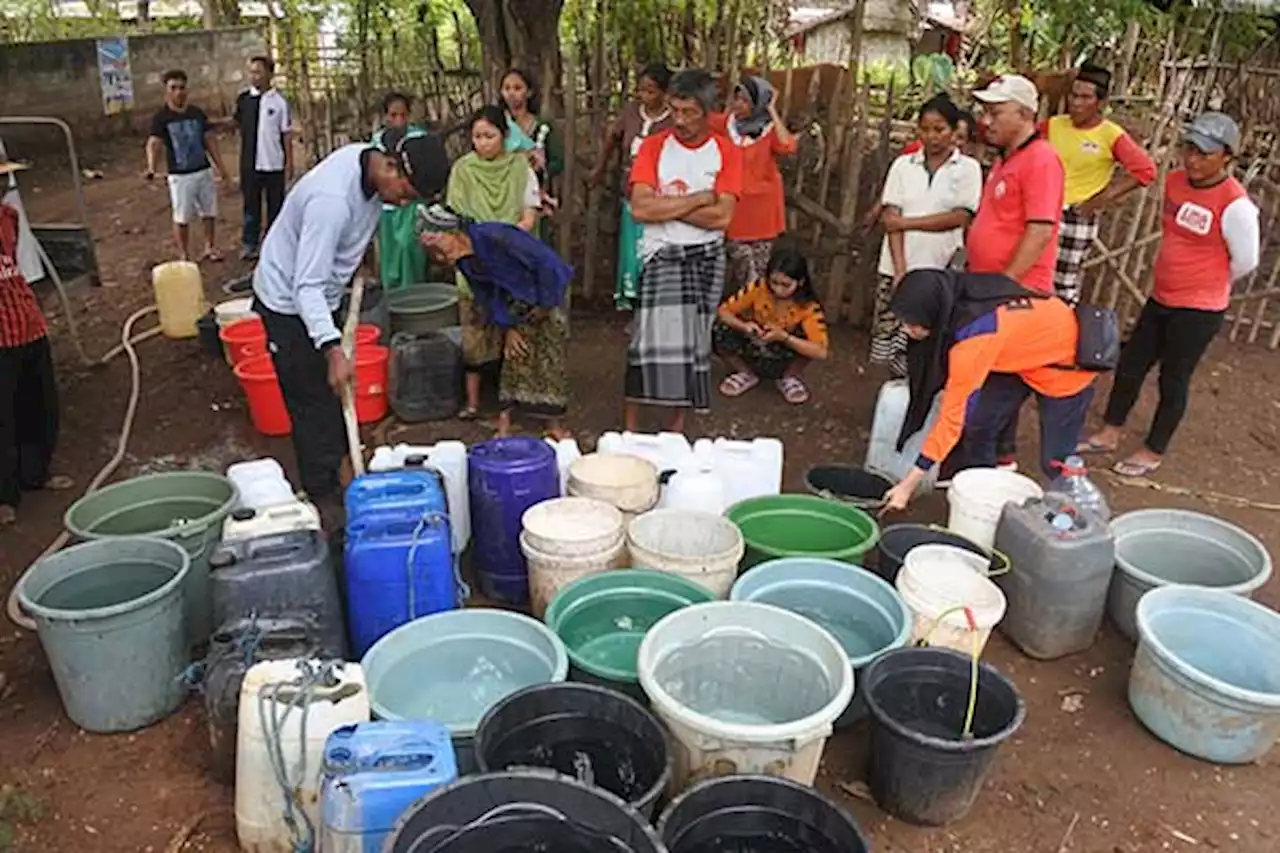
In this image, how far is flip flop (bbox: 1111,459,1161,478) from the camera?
4937 mm

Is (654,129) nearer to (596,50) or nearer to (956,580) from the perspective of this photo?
(596,50)

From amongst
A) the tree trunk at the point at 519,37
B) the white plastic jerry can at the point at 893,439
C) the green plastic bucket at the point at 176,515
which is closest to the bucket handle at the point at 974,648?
the white plastic jerry can at the point at 893,439

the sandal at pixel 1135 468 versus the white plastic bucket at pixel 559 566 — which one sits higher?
the white plastic bucket at pixel 559 566

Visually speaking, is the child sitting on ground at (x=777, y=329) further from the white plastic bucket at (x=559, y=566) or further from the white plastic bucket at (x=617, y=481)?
the white plastic bucket at (x=559, y=566)

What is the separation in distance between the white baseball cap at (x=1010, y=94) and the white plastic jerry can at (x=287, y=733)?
3339 mm

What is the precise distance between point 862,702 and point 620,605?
85cm

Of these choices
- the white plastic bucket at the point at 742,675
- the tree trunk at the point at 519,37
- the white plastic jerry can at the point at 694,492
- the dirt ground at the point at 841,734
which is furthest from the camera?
the tree trunk at the point at 519,37

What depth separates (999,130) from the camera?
4156 millimetres

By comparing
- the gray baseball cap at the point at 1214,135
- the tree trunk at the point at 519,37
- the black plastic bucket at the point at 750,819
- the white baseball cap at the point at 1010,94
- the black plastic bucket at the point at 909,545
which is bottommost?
the black plastic bucket at the point at 750,819

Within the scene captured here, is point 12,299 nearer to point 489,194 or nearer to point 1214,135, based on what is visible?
point 489,194

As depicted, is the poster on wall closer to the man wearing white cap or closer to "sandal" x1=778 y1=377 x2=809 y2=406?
"sandal" x1=778 y1=377 x2=809 y2=406

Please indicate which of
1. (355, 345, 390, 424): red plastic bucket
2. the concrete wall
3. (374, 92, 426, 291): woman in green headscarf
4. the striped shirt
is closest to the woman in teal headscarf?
(374, 92, 426, 291): woman in green headscarf

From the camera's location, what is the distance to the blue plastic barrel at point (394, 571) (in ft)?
10.2

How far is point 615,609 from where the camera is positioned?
333 centimetres
